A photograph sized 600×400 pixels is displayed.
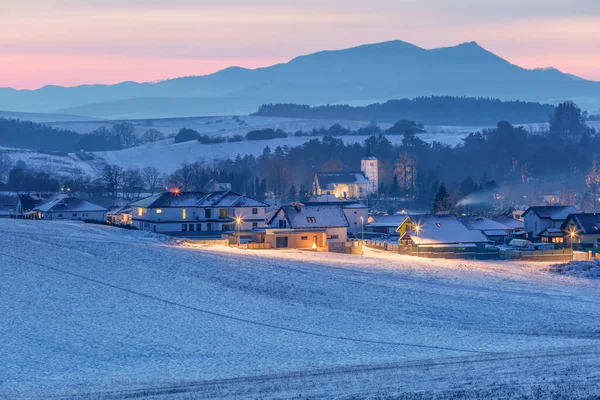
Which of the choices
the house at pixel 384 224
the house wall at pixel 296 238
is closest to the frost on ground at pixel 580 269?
the house wall at pixel 296 238

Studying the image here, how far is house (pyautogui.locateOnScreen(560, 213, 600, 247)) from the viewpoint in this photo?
7531 centimetres

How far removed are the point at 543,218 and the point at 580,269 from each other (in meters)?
26.4

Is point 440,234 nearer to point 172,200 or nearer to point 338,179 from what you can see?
point 172,200

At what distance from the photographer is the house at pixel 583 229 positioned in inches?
2965

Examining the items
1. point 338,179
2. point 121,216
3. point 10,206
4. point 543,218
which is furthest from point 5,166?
point 543,218

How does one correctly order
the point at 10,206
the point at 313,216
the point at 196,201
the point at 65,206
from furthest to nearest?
1. the point at 10,206
2. the point at 65,206
3. the point at 196,201
4. the point at 313,216

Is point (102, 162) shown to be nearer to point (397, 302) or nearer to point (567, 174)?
point (567, 174)

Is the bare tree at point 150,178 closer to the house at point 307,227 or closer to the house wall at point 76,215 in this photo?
the house wall at point 76,215

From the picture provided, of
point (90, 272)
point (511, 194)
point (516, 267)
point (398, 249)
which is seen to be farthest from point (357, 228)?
point (511, 194)

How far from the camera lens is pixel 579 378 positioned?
29516 millimetres

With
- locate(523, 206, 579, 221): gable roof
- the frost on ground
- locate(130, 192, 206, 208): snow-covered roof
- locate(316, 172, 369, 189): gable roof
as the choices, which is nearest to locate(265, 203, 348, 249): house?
locate(130, 192, 206, 208): snow-covered roof

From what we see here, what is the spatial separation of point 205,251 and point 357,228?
3805 centimetres

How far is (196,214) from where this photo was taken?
8400 cm

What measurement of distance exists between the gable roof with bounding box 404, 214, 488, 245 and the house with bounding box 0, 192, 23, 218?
1585 inches
